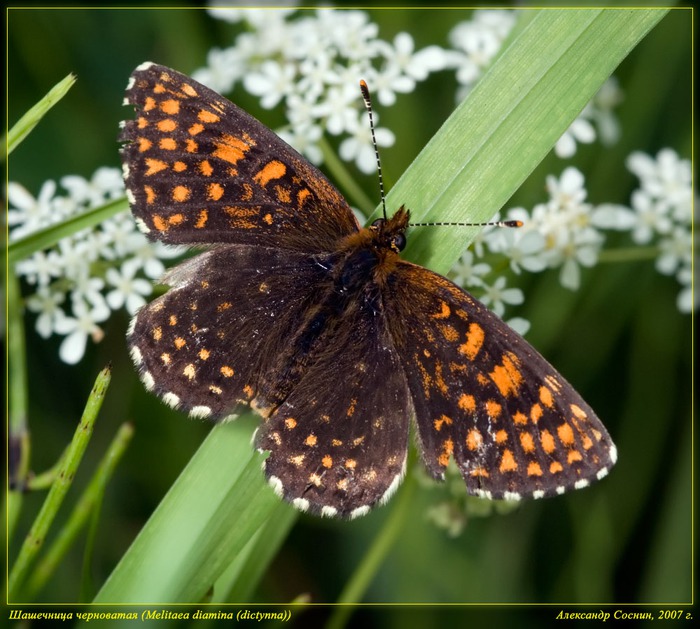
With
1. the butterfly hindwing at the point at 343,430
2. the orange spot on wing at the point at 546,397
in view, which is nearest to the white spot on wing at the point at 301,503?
the butterfly hindwing at the point at 343,430

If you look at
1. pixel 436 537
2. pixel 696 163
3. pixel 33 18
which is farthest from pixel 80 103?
pixel 696 163

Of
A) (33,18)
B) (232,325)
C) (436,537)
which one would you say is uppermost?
(33,18)

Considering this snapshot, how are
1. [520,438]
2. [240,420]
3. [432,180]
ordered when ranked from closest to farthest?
[520,438] < [240,420] < [432,180]

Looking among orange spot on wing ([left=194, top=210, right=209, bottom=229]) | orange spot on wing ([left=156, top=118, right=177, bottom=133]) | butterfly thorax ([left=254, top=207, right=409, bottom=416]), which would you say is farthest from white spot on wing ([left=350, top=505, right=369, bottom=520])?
orange spot on wing ([left=156, top=118, right=177, bottom=133])

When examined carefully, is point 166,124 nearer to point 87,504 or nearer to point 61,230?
point 61,230

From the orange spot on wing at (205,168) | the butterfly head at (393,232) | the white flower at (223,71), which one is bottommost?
the butterfly head at (393,232)

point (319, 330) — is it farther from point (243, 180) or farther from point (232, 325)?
point (243, 180)

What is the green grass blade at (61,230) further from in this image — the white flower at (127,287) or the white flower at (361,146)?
the white flower at (361,146)

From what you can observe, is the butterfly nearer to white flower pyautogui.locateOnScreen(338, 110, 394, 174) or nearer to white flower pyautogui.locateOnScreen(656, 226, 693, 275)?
white flower pyautogui.locateOnScreen(338, 110, 394, 174)
